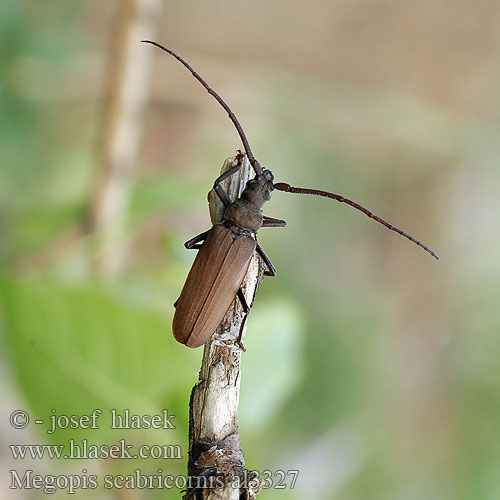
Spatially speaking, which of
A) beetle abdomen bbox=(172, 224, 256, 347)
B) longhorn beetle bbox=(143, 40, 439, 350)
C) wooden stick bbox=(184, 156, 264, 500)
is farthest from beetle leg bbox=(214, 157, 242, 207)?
wooden stick bbox=(184, 156, 264, 500)

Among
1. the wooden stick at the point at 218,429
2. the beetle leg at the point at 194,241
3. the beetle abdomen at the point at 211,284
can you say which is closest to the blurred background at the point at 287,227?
the beetle abdomen at the point at 211,284

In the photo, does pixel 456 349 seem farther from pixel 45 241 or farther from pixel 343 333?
pixel 45 241

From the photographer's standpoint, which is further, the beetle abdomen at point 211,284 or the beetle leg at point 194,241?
the beetle leg at point 194,241

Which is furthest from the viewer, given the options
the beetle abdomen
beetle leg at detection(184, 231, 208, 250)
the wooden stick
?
beetle leg at detection(184, 231, 208, 250)

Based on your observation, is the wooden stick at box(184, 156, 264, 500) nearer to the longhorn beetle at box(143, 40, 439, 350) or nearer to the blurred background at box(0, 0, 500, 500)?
the longhorn beetle at box(143, 40, 439, 350)

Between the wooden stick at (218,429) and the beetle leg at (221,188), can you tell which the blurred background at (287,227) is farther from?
the wooden stick at (218,429)
